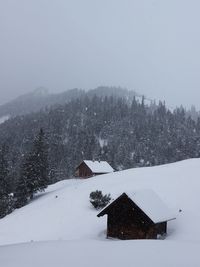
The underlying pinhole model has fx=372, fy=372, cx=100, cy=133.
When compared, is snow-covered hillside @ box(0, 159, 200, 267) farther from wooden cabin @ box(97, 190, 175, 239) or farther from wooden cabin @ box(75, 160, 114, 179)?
wooden cabin @ box(75, 160, 114, 179)

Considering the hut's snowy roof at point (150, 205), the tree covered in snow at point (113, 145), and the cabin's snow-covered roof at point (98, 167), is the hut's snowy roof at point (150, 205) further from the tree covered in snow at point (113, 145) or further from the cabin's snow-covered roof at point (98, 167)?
the tree covered in snow at point (113, 145)

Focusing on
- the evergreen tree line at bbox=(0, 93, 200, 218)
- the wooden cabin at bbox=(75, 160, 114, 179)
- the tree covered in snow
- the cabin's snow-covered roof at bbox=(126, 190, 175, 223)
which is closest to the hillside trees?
the evergreen tree line at bbox=(0, 93, 200, 218)

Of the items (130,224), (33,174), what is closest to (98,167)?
(33,174)

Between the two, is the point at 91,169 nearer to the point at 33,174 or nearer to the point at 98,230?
the point at 33,174

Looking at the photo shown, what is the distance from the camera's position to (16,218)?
1820 inches

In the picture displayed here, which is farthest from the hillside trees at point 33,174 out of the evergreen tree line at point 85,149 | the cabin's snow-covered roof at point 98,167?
the cabin's snow-covered roof at point 98,167

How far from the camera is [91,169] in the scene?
87.9 meters

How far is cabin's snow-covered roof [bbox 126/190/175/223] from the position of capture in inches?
1216

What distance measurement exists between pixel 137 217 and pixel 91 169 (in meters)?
56.2

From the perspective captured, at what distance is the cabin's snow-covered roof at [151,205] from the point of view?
101 feet

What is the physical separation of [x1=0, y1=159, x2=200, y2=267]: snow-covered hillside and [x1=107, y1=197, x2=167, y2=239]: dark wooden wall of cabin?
1.16 metres

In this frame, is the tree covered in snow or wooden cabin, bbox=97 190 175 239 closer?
wooden cabin, bbox=97 190 175 239

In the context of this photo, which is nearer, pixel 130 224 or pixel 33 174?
pixel 130 224

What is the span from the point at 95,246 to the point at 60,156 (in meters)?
139
